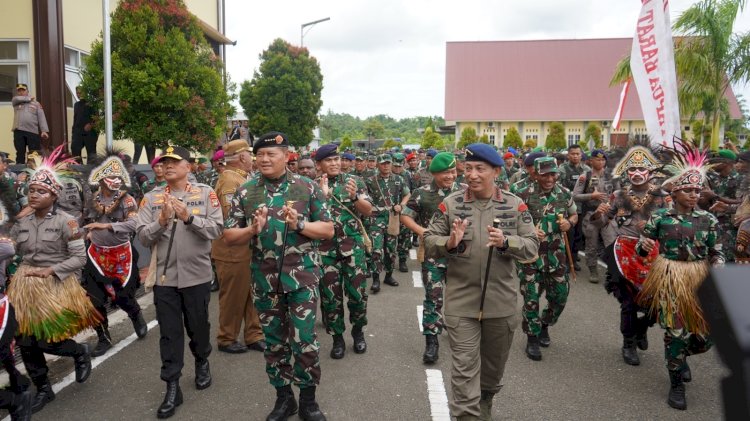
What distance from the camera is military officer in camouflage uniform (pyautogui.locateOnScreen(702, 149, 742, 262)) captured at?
6.42 m

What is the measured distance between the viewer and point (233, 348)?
234 inches

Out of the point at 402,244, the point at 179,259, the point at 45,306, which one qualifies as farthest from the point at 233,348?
the point at 402,244

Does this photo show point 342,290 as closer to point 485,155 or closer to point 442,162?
point 442,162

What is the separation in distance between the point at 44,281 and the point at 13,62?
9869mm

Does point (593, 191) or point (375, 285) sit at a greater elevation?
point (593, 191)

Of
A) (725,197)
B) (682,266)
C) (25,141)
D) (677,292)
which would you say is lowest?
(677,292)

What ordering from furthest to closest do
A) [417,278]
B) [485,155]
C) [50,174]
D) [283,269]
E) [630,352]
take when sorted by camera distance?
[417,278]
[630,352]
[50,174]
[283,269]
[485,155]

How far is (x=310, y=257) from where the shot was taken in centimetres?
436

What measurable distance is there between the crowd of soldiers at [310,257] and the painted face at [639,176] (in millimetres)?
16

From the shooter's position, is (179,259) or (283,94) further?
(283,94)

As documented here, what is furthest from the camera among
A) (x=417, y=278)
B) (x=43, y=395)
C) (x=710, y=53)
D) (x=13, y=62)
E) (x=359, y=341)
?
(x=710, y=53)

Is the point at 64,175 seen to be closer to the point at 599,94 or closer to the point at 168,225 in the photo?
the point at 168,225

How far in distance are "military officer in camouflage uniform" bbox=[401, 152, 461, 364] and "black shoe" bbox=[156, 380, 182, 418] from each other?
2319 mm

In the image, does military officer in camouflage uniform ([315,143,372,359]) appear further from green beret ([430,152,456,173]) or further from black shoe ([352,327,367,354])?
green beret ([430,152,456,173])
